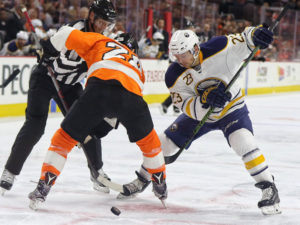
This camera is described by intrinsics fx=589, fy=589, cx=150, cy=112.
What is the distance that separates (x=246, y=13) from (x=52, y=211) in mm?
13819

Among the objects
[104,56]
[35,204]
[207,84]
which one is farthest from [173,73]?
[35,204]

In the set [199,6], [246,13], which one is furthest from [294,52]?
[199,6]

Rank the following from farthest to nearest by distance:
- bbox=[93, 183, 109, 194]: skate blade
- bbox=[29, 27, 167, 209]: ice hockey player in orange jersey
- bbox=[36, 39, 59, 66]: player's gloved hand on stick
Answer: bbox=[93, 183, 109, 194]: skate blade → bbox=[36, 39, 59, 66]: player's gloved hand on stick → bbox=[29, 27, 167, 209]: ice hockey player in orange jersey

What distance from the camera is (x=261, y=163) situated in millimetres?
2938

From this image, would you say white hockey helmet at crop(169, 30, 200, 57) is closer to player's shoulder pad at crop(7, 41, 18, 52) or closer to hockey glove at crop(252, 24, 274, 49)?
hockey glove at crop(252, 24, 274, 49)

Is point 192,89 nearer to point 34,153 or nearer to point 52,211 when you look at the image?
point 52,211

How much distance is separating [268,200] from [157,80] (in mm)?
6798

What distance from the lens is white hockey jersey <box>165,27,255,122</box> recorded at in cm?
307

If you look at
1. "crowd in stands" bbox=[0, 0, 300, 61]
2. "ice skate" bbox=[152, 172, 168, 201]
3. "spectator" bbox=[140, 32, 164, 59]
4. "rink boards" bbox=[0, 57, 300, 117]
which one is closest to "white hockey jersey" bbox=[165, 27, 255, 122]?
"ice skate" bbox=[152, 172, 168, 201]

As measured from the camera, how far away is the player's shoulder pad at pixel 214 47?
3.08 meters

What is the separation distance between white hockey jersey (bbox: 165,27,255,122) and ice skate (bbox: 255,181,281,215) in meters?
0.42

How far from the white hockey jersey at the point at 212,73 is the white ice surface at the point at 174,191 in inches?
19.9

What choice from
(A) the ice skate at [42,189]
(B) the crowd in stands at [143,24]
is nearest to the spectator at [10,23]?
(B) the crowd in stands at [143,24]

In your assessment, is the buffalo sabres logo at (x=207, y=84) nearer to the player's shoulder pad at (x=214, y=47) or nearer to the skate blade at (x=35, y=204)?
the player's shoulder pad at (x=214, y=47)
